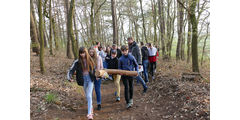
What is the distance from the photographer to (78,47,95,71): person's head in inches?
183

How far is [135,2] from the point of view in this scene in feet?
71.2

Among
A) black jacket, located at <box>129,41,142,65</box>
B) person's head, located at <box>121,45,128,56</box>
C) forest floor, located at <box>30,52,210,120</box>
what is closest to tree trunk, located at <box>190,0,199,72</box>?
forest floor, located at <box>30,52,210,120</box>

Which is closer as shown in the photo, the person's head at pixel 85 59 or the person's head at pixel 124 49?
the person's head at pixel 85 59

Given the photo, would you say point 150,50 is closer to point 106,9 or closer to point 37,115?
point 37,115

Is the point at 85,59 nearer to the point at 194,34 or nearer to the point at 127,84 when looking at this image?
the point at 127,84

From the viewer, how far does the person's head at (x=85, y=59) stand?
183 inches

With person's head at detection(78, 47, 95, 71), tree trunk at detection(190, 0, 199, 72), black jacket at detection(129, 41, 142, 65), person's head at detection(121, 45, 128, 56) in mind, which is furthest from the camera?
tree trunk at detection(190, 0, 199, 72)

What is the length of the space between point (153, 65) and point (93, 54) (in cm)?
536

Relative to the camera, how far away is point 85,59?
15.5 feet

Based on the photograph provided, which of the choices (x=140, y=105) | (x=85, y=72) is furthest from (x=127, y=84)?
(x=85, y=72)

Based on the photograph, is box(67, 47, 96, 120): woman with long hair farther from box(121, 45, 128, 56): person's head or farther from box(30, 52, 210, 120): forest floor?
box(121, 45, 128, 56): person's head

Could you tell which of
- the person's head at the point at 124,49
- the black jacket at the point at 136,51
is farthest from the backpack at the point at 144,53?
the person's head at the point at 124,49

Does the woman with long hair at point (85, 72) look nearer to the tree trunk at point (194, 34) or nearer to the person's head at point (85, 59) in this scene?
the person's head at point (85, 59)

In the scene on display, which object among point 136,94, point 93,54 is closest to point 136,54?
point 136,94
